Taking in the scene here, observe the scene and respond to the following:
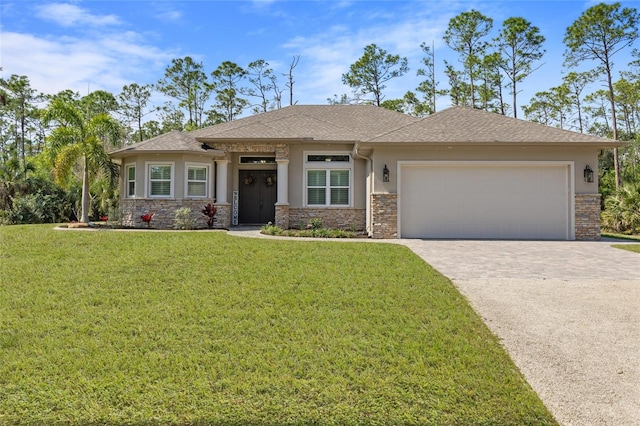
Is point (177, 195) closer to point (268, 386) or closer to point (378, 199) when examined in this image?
point (378, 199)

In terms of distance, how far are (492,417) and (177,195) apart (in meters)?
13.0

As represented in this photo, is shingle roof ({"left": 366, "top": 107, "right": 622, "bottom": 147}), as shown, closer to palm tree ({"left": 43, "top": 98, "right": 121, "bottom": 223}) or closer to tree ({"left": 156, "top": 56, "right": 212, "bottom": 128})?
palm tree ({"left": 43, "top": 98, "right": 121, "bottom": 223})

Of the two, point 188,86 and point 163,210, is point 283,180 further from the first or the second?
point 188,86

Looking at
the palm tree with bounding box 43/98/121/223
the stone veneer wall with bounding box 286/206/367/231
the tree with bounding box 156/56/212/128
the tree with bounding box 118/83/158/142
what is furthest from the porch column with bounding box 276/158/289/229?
the tree with bounding box 118/83/158/142

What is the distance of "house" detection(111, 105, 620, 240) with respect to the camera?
38.7 ft

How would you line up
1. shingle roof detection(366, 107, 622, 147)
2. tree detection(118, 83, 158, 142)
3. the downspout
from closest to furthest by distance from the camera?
shingle roof detection(366, 107, 622, 147) → the downspout → tree detection(118, 83, 158, 142)

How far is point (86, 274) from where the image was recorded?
20.9 feet

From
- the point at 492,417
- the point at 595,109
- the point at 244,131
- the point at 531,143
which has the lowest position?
the point at 492,417

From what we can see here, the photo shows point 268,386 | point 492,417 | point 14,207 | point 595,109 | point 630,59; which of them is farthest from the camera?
point 595,109

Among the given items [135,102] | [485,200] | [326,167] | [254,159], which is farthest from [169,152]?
[135,102]

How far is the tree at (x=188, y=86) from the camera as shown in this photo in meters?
33.6

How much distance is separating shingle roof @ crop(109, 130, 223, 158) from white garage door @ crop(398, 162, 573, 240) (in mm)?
7505

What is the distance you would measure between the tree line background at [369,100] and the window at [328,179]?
7981 millimetres

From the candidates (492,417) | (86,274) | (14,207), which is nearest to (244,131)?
(86,274)
